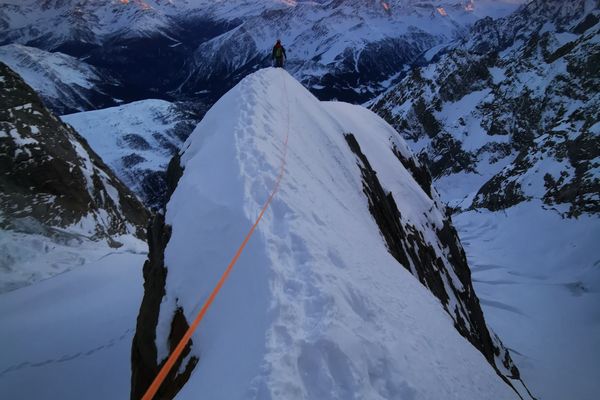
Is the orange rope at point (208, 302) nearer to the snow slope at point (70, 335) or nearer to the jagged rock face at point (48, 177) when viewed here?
the snow slope at point (70, 335)

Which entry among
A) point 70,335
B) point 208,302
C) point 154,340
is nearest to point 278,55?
point 70,335

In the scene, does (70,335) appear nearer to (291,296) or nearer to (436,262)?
(291,296)

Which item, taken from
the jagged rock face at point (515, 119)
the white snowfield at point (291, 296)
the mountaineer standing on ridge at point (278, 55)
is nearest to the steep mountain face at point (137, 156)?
the jagged rock face at point (515, 119)

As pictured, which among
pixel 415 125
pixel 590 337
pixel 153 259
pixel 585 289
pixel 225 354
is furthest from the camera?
pixel 415 125

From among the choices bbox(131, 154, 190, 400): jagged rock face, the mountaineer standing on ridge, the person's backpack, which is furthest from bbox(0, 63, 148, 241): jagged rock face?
the person's backpack

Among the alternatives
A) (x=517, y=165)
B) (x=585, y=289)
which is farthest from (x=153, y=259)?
(x=517, y=165)

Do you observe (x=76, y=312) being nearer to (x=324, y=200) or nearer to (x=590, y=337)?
(x=324, y=200)
